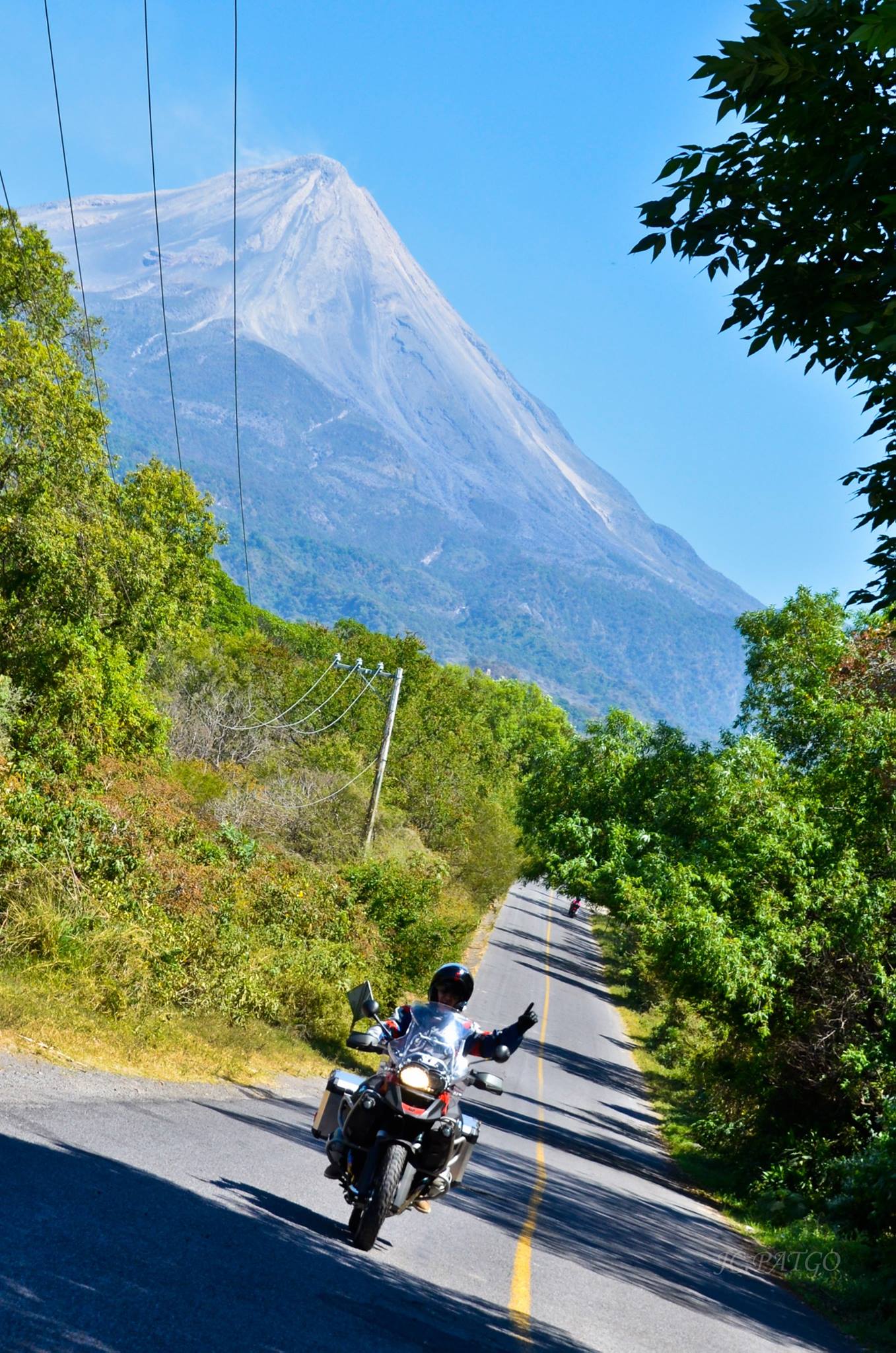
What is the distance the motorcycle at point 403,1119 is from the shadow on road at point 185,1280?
349 millimetres

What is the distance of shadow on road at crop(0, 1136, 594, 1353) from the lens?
4.57 m

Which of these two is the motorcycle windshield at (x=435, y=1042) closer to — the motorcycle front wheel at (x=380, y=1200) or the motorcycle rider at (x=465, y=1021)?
the motorcycle rider at (x=465, y=1021)

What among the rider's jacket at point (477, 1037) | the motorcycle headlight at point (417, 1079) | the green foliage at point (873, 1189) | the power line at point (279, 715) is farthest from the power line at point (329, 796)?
the motorcycle headlight at point (417, 1079)

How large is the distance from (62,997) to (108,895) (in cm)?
247

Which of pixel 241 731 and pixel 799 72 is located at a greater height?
pixel 799 72

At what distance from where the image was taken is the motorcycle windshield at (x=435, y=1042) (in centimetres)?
740

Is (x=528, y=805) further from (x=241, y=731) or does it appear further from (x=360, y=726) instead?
(x=360, y=726)

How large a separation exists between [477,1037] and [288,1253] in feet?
6.31

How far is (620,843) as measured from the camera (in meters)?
27.0

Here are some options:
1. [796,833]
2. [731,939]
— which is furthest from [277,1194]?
[796,833]

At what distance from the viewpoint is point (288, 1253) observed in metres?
6.47

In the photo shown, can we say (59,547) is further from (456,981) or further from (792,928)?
(456,981)

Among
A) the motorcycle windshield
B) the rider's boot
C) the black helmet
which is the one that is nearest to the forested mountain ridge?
the rider's boot

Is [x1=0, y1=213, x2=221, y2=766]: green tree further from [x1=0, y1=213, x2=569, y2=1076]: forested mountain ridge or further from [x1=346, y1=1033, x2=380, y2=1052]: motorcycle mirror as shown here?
[x1=346, y1=1033, x2=380, y2=1052]: motorcycle mirror
